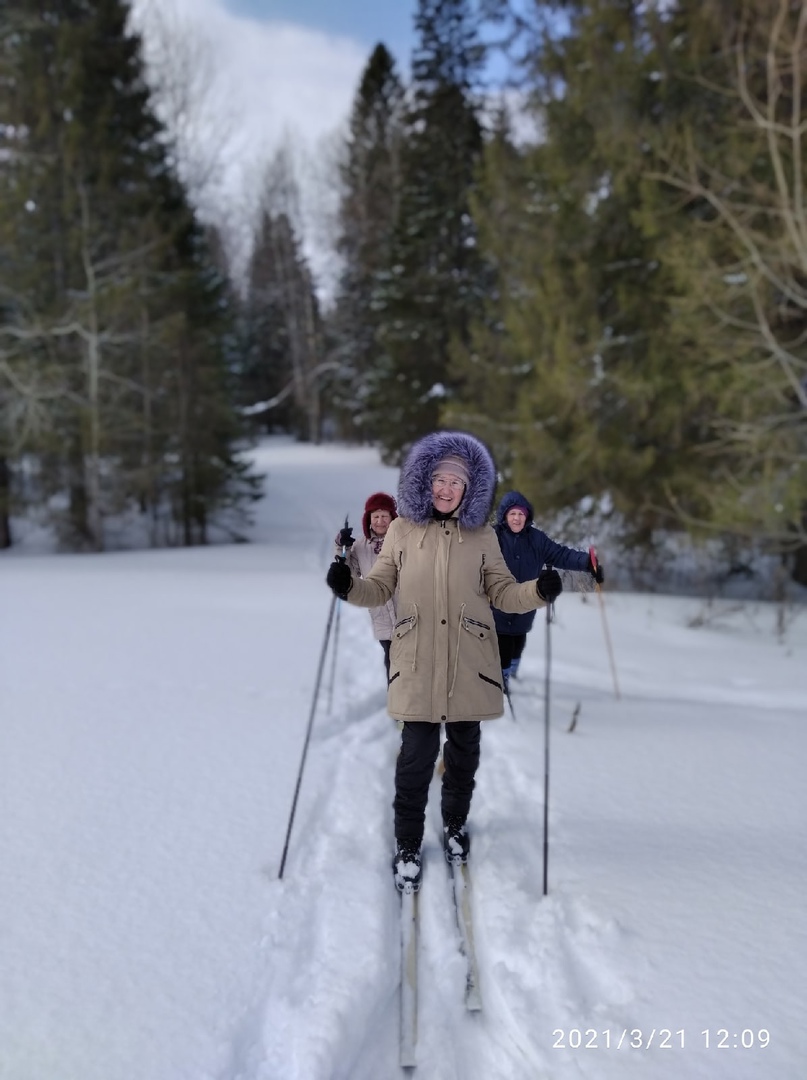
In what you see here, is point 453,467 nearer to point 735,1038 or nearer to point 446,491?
point 446,491

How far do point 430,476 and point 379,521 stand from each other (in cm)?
76

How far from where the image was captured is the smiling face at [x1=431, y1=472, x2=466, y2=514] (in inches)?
108

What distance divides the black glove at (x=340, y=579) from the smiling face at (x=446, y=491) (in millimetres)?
440

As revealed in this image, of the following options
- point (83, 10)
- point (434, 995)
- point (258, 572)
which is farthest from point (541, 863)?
point (83, 10)

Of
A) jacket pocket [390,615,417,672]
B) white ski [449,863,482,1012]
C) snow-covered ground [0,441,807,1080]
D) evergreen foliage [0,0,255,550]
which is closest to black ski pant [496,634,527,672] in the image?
snow-covered ground [0,441,807,1080]

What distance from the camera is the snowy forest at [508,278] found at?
8797 mm

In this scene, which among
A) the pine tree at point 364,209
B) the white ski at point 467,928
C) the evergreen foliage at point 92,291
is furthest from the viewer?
the pine tree at point 364,209

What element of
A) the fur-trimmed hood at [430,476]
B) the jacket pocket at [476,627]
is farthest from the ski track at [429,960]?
the fur-trimmed hood at [430,476]

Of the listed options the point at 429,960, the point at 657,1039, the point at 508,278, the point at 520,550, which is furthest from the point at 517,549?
the point at 508,278

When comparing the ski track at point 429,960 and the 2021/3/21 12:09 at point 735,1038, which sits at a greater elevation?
the 2021/3/21 12:09 at point 735,1038

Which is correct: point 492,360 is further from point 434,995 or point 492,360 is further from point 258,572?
point 434,995

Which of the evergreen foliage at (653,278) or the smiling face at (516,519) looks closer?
the smiling face at (516,519)

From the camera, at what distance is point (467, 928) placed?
2701mm

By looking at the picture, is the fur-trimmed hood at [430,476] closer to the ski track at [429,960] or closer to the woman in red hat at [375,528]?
the woman in red hat at [375,528]
